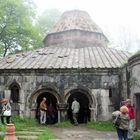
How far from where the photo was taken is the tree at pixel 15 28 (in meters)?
26.3

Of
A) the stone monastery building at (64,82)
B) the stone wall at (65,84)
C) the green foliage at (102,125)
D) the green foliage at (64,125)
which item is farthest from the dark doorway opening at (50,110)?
the green foliage at (102,125)

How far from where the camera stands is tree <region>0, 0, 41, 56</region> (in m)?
26.3

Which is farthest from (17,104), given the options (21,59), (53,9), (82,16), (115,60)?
(53,9)

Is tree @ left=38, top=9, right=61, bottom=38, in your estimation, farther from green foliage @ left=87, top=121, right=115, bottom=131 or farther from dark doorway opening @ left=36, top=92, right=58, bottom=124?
green foliage @ left=87, top=121, right=115, bottom=131

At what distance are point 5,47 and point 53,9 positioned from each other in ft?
46.7

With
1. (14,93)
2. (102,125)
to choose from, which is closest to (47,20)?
(14,93)

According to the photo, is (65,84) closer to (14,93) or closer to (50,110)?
(50,110)

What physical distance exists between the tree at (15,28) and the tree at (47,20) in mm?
7451

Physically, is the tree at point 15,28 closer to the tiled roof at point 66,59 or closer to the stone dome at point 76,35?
the stone dome at point 76,35

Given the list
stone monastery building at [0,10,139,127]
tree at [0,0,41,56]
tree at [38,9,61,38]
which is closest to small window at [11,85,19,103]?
stone monastery building at [0,10,139,127]

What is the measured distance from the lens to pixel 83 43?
2258 centimetres

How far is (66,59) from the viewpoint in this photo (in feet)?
58.2

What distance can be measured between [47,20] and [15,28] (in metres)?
11.6

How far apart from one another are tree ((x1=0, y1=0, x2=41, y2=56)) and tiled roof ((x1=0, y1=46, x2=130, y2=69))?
7.40 meters
